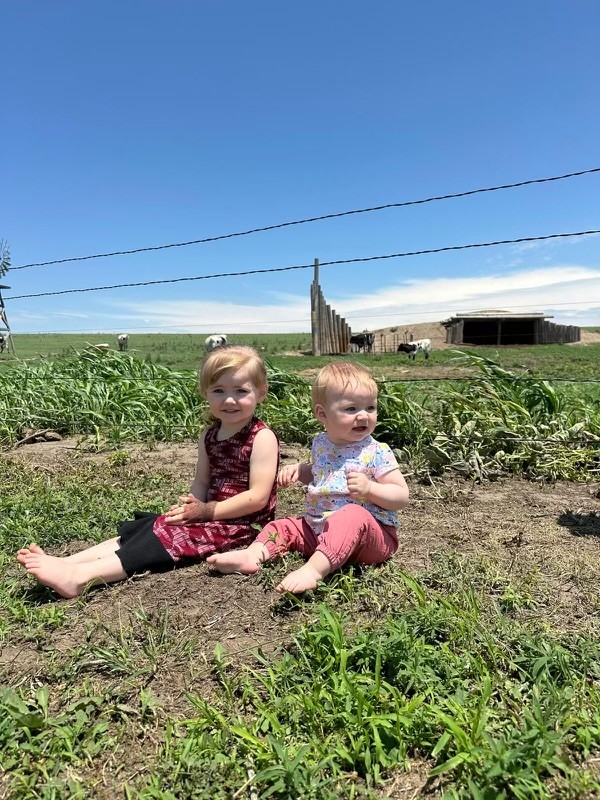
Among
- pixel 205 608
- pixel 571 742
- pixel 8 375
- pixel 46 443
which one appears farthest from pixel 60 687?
pixel 8 375

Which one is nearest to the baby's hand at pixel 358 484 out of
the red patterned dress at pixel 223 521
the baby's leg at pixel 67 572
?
the red patterned dress at pixel 223 521

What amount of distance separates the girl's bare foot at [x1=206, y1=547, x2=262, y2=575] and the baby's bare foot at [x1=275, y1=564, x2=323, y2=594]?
0.21 m

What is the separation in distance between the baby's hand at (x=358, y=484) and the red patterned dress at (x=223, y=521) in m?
0.57

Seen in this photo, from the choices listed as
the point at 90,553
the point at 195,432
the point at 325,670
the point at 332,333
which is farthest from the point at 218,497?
the point at 332,333

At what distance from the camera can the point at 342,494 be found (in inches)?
93.0

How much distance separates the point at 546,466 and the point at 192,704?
9.50ft

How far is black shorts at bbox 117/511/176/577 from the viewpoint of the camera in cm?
233

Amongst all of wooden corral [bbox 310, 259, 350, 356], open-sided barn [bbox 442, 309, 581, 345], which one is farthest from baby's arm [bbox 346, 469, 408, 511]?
open-sided barn [bbox 442, 309, 581, 345]

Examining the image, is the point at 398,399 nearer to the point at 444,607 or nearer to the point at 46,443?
the point at 444,607

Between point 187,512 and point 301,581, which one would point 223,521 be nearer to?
point 187,512

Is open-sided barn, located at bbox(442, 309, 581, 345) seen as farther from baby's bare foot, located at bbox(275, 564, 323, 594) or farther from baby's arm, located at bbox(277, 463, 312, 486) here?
baby's bare foot, located at bbox(275, 564, 323, 594)

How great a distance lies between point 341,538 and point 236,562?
0.41 metres

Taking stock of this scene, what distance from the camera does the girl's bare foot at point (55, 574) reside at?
7.00ft

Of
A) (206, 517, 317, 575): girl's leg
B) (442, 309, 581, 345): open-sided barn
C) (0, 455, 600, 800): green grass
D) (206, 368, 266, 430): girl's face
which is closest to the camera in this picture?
(0, 455, 600, 800): green grass
